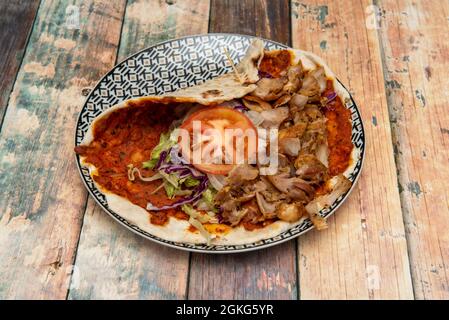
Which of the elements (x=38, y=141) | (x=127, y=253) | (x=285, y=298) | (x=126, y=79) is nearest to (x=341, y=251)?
(x=285, y=298)

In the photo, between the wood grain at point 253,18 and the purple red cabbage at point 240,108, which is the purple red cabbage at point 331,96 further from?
the wood grain at point 253,18

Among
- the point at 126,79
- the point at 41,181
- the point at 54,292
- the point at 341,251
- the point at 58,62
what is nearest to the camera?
the point at 54,292

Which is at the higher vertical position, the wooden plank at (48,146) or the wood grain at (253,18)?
the wood grain at (253,18)

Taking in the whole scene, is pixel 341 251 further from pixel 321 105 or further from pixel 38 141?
pixel 38 141

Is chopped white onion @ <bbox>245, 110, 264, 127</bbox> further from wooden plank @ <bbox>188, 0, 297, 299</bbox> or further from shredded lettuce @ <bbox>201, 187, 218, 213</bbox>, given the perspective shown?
wooden plank @ <bbox>188, 0, 297, 299</bbox>

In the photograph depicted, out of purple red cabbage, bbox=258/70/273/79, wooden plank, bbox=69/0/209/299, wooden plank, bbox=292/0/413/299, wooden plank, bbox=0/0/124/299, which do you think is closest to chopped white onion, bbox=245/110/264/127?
purple red cabbage, bbox=258/70/273/79

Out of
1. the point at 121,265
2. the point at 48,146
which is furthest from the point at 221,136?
the point at 48,146

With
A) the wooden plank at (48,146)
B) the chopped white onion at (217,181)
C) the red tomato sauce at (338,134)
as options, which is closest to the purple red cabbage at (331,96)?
the red tomato sauce at (338,134)
